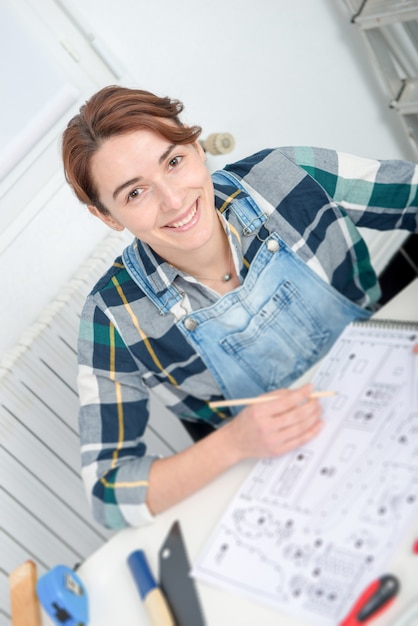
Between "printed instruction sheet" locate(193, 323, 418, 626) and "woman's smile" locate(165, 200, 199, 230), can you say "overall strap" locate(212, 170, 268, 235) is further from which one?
"printed instruction sheet" locate(193, 323, 418, 626)

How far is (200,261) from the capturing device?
1.23m

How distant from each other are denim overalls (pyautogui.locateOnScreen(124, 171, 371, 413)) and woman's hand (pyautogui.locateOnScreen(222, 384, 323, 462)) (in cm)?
24

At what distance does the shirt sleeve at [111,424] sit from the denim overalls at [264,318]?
117 mm

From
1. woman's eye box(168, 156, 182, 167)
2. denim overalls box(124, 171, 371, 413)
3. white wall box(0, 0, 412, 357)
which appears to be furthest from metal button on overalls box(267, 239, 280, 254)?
white wall box(0, 0, 412, 357)

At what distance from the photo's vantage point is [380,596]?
709 millimetres

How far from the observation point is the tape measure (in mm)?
913

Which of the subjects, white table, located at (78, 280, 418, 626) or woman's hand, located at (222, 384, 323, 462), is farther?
woman's hand, located at (222, 384, 323, 462)

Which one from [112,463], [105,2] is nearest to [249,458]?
[112,463]

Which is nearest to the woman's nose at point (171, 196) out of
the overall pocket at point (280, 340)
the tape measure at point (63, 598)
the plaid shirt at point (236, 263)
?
the plaid shirt at point (236, 263)

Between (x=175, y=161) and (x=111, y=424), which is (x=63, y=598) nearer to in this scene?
(x=111, y=424)

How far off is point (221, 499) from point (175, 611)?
0.17 metres

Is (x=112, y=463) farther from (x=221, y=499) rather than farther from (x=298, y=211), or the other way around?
(x=298, y=211)

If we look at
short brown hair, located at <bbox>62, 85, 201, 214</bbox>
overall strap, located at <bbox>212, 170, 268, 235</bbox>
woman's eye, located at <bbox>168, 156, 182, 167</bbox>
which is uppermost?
short brown hair, located at <bbox>62, 85, 201, 214</bbox>

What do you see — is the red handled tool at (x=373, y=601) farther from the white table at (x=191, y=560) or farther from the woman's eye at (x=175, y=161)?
the woman's eye at (x=175, y=161)
